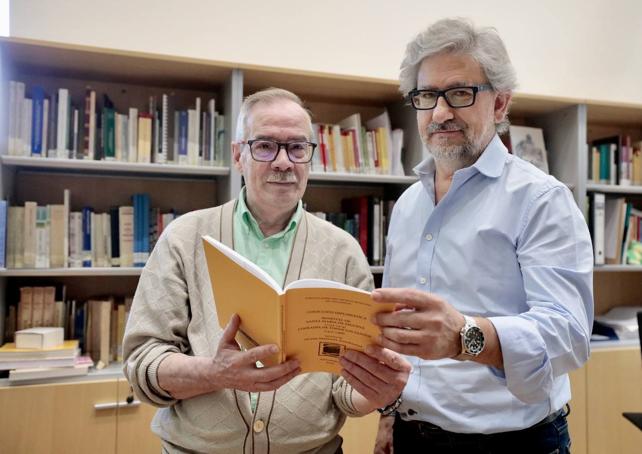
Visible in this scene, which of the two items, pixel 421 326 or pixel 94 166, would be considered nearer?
pixel 421 326

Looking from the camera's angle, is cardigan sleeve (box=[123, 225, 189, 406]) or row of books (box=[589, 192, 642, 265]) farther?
row of books (box=[589, 192, 642, 265])

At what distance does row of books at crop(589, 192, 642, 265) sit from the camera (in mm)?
3004

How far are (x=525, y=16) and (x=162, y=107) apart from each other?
2.61 metres

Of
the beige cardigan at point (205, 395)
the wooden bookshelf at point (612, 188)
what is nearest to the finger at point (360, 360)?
the beige cardigan at point (205, 395)

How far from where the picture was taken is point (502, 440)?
118 cm

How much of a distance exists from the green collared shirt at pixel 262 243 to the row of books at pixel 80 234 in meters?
1.11

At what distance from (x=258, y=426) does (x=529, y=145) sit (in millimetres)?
2521

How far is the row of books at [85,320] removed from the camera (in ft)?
7.32

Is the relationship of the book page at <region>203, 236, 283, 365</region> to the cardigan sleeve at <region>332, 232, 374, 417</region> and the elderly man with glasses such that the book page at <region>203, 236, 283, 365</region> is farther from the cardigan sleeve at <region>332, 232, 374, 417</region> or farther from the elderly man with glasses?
the cardigan sleeve at <region>332, 232, 374, 417</region>

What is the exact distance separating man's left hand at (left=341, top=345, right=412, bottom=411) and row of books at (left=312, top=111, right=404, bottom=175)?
1682 millimetres

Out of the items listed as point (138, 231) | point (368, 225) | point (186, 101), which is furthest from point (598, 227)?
point (138, 231)

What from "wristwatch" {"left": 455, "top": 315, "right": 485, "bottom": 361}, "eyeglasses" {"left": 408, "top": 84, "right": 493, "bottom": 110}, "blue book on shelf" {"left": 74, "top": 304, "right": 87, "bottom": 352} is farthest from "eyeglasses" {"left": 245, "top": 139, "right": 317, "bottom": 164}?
"blue book on shelf" {"left": 74, "top": 304, "right": 87, "bottom": 352}

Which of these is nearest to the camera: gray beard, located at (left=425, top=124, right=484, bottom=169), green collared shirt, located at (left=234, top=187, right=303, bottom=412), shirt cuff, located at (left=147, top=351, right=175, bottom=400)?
shirt cuff, located at (left=147, top=351, right=175, bottom=400)

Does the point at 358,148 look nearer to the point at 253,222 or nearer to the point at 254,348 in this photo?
the point at 253,222
